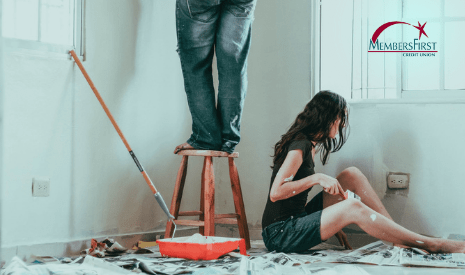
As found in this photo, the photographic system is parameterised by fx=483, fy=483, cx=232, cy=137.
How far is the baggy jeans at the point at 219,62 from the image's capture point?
89.4 inches

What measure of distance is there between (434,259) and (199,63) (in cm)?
133

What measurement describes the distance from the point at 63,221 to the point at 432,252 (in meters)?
1.60

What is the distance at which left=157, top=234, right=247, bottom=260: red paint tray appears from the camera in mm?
1958

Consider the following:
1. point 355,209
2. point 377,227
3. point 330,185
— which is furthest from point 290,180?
point 377,227

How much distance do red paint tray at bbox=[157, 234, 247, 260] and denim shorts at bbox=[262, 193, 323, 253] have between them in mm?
182

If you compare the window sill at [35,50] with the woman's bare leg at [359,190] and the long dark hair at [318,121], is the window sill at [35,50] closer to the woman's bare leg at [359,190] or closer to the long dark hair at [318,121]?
the long dark hair at [318,121]

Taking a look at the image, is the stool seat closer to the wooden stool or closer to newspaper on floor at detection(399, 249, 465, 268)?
the wooden stool

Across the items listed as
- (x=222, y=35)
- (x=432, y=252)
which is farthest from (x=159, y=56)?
(x=432, y=252)

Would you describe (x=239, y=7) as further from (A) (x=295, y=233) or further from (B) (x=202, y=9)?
(A) (x=295, y=233)

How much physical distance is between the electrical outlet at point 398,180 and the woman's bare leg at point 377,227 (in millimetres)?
473

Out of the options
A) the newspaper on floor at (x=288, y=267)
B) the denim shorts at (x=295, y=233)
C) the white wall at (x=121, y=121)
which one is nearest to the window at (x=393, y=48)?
the white wall at (x=121, y=121)

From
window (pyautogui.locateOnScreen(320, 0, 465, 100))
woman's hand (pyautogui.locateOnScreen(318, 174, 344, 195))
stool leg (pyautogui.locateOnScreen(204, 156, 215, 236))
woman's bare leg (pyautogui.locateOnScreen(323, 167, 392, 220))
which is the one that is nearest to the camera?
woman's hand (pyautogui.locateOnScreen(318, 174, 344, 195))

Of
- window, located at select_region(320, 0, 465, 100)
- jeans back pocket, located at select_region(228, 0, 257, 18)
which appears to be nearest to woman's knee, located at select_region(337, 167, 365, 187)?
window, located at select_region(320, 0, 465, 100)

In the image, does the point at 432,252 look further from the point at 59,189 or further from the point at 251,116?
the point at 59,189
